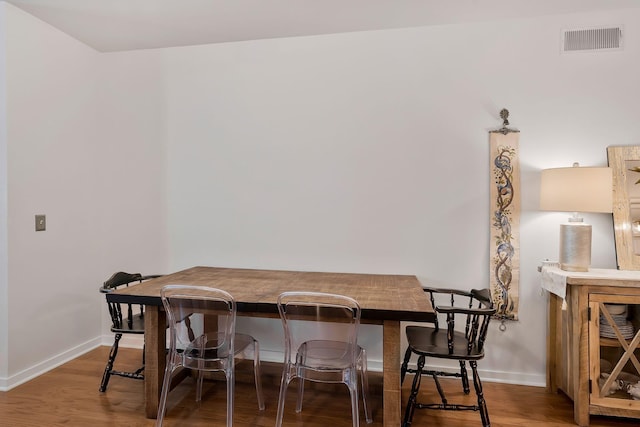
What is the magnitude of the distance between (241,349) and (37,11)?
8.98ft

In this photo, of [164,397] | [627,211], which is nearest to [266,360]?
[164,397]

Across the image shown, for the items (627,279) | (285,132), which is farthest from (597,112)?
(285,132)

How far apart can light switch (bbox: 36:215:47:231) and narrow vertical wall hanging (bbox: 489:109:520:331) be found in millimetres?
3301

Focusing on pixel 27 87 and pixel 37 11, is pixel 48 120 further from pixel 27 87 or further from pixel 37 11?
pixel 37 11

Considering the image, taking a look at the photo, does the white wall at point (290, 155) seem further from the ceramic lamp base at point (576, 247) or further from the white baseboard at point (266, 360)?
the ceramic lamp base at point (576, 247)

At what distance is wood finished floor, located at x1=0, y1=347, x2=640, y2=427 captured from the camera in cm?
209

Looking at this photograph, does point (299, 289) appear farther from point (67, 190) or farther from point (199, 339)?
point (67, 190)

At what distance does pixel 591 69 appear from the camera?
8.30ft

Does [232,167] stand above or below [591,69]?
below

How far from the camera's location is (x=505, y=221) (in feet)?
8.53

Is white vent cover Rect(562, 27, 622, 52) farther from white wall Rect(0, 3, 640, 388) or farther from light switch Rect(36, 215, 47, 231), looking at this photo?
light switch Rect(36, 215, 47, 231)

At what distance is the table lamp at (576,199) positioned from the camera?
2168mm

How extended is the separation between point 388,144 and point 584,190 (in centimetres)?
127

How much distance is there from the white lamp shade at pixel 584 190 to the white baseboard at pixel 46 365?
370 cm
